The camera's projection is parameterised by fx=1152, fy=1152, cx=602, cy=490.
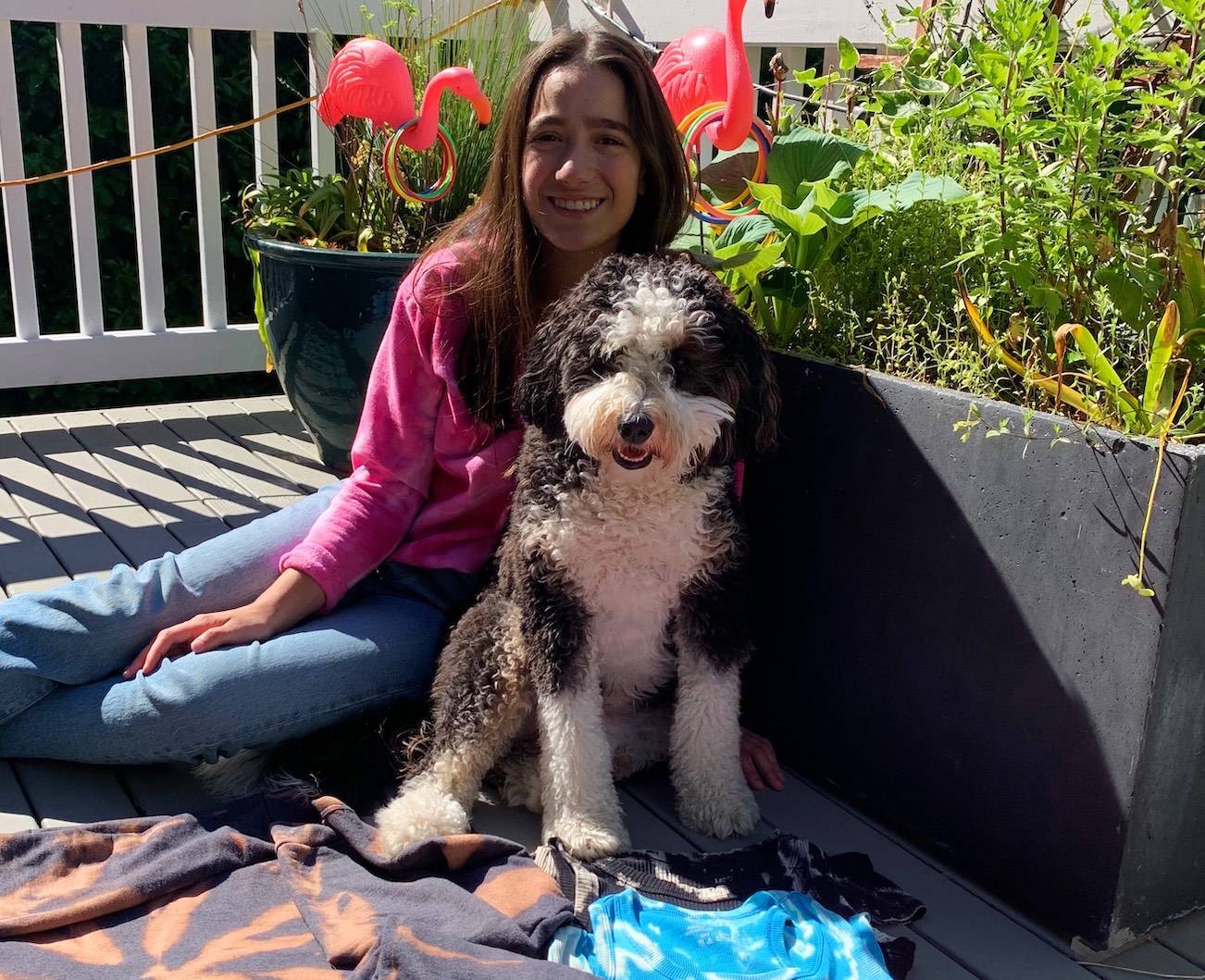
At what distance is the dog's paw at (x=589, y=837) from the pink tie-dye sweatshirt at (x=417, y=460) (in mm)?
681

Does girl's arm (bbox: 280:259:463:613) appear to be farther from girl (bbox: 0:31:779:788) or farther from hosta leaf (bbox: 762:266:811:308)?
hosta leaf (bbox: 762:266:811:308)

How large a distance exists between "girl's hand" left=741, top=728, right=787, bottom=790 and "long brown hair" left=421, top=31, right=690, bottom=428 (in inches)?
36.3

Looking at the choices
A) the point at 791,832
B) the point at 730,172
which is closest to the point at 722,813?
the point at 791,832

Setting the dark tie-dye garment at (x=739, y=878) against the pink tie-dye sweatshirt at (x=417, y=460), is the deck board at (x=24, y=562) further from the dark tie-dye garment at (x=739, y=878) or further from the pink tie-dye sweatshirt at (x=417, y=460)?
the dark tie-dye garment at (x=739, y=878)

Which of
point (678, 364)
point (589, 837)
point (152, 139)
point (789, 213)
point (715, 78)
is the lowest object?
point (589, 837)

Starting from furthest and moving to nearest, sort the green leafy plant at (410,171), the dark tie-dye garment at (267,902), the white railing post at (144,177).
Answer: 1. the white railing post at (144,177)
2. the green leafy plant at (410,171)
3. the dark tie-dye garment at (267,902)

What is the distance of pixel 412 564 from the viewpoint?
107 inches

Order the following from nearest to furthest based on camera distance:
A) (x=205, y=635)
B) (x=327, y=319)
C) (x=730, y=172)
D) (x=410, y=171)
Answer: (x=205, y=635) < (x=730, y=172) < (x=327, y=319) < (x=410, y=171)

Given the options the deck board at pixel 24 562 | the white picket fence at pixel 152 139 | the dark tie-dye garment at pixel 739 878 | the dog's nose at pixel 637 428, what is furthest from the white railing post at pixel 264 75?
the dark tie-dye garment at pixel 739 878

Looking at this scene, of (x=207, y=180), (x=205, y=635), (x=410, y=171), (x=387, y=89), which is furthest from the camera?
(x=207, y=180)

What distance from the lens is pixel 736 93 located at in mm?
2588

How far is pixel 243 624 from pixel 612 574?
87 cm

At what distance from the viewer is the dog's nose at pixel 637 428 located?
76.0 inches

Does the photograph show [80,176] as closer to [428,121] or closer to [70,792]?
[428,121]
